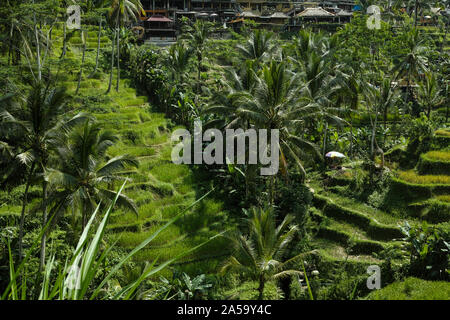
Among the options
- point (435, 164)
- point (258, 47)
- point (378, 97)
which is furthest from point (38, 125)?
point (378, 97)

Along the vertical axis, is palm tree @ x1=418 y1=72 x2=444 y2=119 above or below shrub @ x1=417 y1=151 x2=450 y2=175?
above

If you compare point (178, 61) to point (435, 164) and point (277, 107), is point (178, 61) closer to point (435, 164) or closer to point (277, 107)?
point (277, 107)

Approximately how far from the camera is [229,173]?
2344 centimetres

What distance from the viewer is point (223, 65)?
42125mm

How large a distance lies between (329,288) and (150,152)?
13408 millimetres

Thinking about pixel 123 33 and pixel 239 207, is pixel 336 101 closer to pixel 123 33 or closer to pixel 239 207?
pixel 239 207

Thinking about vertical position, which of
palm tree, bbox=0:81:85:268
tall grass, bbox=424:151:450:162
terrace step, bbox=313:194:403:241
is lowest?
terrace step, bbox=313:194:403:241

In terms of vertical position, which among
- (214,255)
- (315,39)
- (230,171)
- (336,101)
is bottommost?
(214,255)

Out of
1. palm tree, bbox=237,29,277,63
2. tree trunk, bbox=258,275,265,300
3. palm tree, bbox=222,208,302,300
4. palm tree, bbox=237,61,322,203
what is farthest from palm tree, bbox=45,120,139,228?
palm tree, bbox=237,29,277,63

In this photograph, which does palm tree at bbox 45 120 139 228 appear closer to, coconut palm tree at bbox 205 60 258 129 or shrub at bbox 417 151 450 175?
coconut palm tree at bbox 205 60 258 129

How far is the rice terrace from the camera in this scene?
14922mm

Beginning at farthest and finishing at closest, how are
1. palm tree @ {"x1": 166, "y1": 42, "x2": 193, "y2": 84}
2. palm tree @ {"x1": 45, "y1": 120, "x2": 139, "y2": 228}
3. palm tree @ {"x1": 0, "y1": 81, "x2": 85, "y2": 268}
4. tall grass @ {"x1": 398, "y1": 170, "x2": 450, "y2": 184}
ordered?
palm tree @ {"x1": 166, "y1": 42, "x2": 193, "y2": 84}, tall grass @ {"x1": 398, "y1": 170, "x2": 450, "y2": 184}, palm tree @ {"x1": 45, "y1": 120, "x2": 139, "y2": 228}, palm tree @ {"x1": 0, "y1": 81, "x2": 85, "y2": 268}
